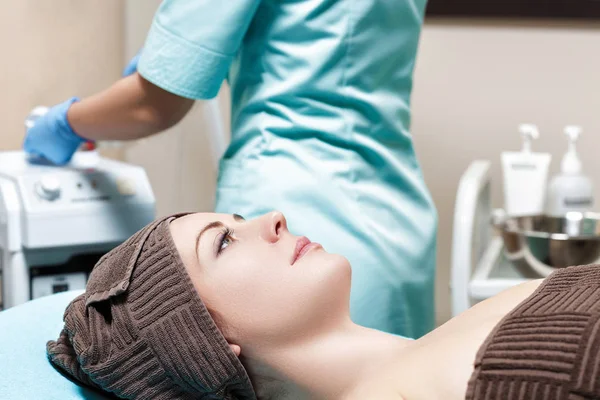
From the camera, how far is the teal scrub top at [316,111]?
1.29 meters

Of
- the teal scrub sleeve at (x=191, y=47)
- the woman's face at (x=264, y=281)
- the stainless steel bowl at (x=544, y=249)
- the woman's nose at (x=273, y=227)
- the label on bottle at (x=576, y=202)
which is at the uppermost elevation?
the teal scrub sleeve at (x=191, y=47)

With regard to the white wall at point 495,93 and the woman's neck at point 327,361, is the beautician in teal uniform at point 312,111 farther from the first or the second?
the white wall at point 495,93

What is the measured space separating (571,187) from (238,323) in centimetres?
129

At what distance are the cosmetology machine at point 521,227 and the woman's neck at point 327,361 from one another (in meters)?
0.78

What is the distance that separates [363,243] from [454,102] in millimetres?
1158

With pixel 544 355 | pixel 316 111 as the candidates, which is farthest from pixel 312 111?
pixel 544 355

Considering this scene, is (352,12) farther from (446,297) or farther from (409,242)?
(446,297)

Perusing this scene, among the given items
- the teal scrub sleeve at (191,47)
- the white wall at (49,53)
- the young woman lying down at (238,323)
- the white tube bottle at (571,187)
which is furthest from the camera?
the white tube bottle at (571,187)

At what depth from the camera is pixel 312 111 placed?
52.2 inches

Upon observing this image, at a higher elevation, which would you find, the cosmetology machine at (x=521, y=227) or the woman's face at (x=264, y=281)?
the woman's face at (x=264, y=281)

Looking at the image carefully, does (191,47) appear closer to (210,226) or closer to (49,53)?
(210,226)

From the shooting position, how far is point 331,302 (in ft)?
3.40

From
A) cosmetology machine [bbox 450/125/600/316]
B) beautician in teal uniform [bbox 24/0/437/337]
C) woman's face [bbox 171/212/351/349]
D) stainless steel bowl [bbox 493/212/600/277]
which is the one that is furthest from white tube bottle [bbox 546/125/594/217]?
woman's face [bbox 171/212/351/349]

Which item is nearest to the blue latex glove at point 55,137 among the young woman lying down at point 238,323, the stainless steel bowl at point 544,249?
the young woman lying down at point 238,323
